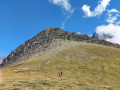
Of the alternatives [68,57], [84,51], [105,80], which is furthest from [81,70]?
[84,51]

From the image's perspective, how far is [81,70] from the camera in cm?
5500

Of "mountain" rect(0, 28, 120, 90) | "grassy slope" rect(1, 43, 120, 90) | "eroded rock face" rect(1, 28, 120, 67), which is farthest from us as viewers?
"eroded rock face" rect(1, 28, 120, 67)

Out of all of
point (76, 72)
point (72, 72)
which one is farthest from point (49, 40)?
point (76, 72)

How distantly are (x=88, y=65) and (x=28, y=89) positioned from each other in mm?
42099

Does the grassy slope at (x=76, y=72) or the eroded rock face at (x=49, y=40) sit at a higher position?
the eroded rock face at (x=49, y=40)

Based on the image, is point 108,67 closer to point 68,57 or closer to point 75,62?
point 75,62

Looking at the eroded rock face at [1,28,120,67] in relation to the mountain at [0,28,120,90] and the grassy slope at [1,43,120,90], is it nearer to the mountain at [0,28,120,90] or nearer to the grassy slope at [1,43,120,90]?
the grassy slope at [1,43,120,90]

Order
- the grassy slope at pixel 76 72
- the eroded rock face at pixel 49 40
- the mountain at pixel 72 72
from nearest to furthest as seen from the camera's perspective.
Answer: the mountain at pixel 72 72, the grassy slope at pixel 76 72, the eroded rock face at pixel 49 40

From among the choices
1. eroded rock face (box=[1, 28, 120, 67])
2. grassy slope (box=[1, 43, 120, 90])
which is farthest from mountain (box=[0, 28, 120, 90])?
eroded rock face (box=[1, 28, 120, 67])

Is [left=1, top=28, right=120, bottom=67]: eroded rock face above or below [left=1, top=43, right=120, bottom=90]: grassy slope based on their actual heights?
above

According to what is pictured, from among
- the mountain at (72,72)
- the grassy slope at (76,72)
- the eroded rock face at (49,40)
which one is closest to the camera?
the mountain at (72,72)

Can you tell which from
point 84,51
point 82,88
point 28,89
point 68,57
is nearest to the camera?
point 28,89

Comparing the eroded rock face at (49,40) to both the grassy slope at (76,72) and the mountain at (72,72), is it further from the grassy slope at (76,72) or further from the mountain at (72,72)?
the mountain at (72,72)

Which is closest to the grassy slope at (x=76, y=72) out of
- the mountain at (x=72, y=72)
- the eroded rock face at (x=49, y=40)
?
the mountain at (x=72, y=72)
